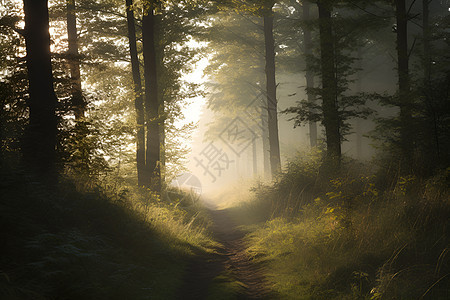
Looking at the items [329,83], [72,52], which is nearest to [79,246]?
[329,83]

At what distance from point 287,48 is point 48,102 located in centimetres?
2269

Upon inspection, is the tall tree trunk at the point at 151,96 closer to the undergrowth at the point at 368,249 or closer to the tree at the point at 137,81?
the tree at the point at 137,81

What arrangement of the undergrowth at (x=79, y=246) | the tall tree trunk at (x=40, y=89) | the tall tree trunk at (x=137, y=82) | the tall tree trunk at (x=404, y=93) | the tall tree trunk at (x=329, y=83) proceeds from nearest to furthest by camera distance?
the undergrowth at (x=79, y=246), the tall tree trunk at (x=40, y=89), the tall tree trunk at (x=404, y=93), the tall tree trunk at (x=329, y=83), the tall tree trunk at (x=137, y=82)

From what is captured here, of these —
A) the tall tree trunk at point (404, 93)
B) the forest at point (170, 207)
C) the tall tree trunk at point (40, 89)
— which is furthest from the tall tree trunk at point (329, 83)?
the tall tree trunk at point (40, 89)

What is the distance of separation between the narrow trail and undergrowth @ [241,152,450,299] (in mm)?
269

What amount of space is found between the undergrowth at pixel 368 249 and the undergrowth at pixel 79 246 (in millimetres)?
2196

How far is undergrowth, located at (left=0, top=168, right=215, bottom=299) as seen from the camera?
3.79m

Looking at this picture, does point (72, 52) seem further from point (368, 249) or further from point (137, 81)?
point (368, 249)

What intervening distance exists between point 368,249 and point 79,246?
4.64 meters

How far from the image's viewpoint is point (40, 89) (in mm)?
7035

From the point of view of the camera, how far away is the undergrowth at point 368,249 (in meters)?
4.36

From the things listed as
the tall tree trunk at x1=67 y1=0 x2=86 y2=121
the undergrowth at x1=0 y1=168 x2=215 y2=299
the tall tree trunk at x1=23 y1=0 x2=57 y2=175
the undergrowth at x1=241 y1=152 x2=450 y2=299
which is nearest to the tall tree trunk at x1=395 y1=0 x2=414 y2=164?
the undergrowth at x1=241 y1=152 x2=450 y2=299

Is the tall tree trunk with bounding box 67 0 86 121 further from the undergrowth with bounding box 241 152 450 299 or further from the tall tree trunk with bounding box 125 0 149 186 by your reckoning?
the undergrowth with bounding box 241 152 450 299

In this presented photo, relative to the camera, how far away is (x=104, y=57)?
15.3 meters
